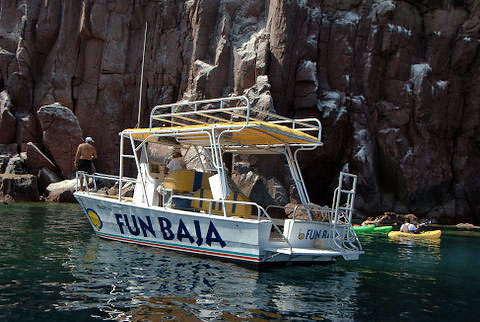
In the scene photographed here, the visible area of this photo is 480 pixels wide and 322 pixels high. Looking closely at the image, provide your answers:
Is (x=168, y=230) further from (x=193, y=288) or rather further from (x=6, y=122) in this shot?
(x=6, y=122)

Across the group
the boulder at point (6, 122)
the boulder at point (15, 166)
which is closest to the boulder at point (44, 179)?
the boulder at point (15, 166)

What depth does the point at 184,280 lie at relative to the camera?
26.4 feet

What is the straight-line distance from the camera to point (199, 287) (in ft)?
25.0

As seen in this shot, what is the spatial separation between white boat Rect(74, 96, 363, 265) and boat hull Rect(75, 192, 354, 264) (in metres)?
0.02

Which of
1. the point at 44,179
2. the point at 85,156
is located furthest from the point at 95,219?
the point at 44,179

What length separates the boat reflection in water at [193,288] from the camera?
6301 millimetres

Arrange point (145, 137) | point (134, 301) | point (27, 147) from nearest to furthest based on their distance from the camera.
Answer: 1. point (134, 301)
2. point (145, 137)
3. point (27, 147)

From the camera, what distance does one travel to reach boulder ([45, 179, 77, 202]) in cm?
2745

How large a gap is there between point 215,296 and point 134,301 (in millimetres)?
1314

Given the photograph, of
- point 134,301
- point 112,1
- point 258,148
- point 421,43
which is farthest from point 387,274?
point 112,1

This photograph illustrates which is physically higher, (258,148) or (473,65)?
(473,65)

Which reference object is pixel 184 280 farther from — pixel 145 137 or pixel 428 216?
pixel 428 216

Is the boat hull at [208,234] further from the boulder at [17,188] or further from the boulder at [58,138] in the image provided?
the boulder at [58,138]

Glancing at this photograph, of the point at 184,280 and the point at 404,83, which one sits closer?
the point at 184,280
